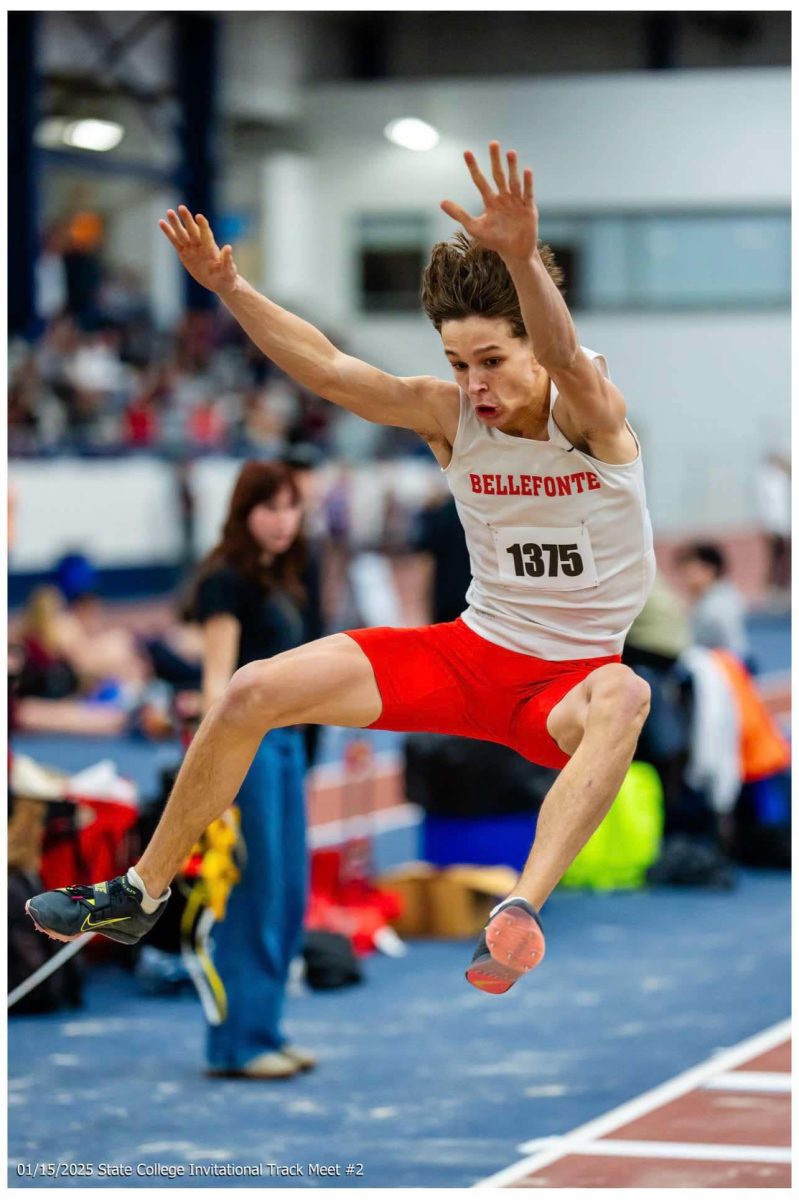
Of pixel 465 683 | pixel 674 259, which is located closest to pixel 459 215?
pixel 465 683

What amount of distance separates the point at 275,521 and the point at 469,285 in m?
2.81

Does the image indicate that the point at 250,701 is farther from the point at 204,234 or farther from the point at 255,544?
the point at 255,544

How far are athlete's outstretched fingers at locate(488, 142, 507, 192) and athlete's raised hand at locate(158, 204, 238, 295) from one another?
36.2 inches

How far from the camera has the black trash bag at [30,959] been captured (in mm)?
8422

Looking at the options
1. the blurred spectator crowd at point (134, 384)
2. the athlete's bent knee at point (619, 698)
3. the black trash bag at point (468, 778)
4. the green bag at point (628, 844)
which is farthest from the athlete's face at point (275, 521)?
the blurred spectator crowd at point (134, 384)

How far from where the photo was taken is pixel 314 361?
4.97 metres

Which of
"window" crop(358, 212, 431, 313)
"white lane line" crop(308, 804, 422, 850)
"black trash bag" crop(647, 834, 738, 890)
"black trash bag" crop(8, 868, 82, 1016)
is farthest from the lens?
"window" crop(358, 212, 431, 313)

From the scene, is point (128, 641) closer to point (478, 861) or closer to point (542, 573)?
point (478, 861)

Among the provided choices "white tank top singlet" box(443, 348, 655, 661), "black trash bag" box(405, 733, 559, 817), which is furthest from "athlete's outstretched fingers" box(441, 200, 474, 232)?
"black trash bag" box(405, 733, 559, 817)

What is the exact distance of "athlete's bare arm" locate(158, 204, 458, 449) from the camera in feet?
16.1

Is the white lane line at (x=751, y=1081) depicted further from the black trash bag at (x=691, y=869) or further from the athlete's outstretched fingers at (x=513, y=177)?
the athlete's outstretched fingers at (x=513, y=177)

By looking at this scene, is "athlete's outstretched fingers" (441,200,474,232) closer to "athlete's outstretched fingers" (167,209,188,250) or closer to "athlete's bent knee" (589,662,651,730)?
"athlete's outstretched fingers" (167,209,188,250)

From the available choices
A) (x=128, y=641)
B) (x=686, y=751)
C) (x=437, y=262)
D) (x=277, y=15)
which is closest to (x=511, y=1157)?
(x=437, y=262)

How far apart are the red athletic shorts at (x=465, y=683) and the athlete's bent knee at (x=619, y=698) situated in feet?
0.65
